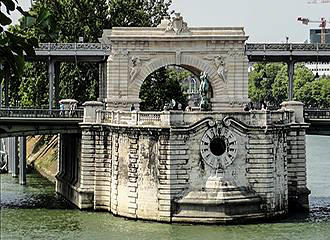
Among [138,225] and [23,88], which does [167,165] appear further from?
[23,88]

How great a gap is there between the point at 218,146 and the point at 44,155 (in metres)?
30.2

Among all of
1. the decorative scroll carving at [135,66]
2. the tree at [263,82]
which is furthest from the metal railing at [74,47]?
the tree at [263,82]

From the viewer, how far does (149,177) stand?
3566 centimetres

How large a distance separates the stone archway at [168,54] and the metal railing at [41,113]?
232 cm

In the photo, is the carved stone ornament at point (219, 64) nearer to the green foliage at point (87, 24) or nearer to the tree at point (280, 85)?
the green foliage at point (87, 24)

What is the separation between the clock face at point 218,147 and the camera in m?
35.4

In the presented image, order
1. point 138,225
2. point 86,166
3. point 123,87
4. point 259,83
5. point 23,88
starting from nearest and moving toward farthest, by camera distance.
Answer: point 138,225 < point 86,166 < point 123,87 < point 23,88 < point 259,83

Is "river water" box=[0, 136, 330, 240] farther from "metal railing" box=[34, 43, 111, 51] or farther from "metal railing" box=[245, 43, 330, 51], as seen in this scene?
"metal railing" box=[245, 43, 330, 51]

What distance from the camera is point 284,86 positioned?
5037 inches

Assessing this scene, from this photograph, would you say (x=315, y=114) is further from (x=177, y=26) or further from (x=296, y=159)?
(x=177, y=26)

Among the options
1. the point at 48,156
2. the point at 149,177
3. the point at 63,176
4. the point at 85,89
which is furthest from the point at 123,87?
the point at 48,156

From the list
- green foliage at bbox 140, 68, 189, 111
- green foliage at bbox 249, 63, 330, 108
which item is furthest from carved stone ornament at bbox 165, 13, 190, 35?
green foliage at bbox 249, 63, 330, 108

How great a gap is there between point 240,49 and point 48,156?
75.1ft

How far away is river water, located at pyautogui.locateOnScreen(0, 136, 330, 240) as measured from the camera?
105 ft
